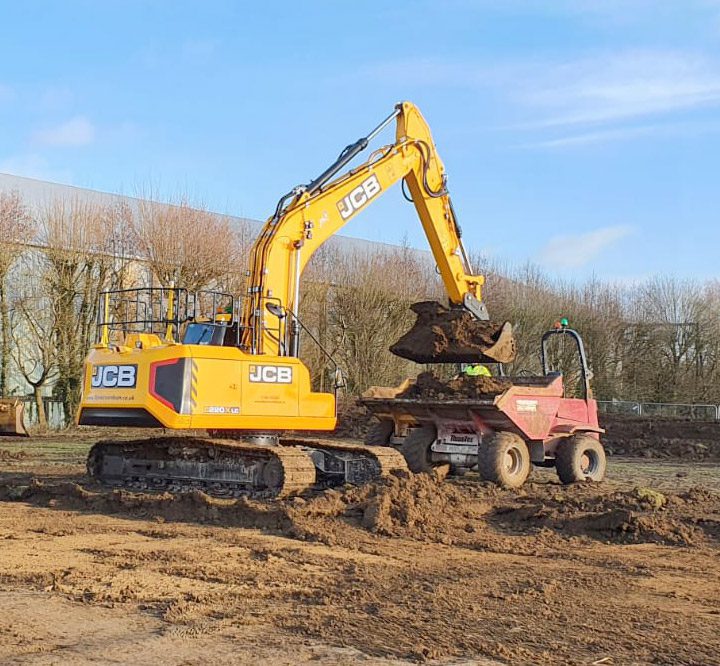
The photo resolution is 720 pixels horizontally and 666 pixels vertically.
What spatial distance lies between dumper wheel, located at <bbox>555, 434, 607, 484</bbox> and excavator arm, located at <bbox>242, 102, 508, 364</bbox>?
2.23m

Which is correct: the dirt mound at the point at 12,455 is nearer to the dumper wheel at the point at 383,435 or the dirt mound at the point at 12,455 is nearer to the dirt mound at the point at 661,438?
the dumper wheel at the point at 383,435

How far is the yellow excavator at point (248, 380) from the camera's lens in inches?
405

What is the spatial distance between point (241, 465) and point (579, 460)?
514 centimetres

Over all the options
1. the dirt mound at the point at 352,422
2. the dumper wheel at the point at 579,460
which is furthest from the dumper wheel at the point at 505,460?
the dirt mound at the point at 352,422

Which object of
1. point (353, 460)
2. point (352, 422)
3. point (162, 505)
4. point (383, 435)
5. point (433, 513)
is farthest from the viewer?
point (352, 422)

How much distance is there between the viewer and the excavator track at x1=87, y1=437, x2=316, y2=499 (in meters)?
10.5

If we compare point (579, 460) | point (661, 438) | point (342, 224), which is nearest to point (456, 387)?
point (579, 460)

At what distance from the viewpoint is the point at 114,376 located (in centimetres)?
1082

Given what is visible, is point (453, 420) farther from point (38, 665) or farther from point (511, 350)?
point (38, 665)

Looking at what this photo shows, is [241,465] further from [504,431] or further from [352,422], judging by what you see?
[352,422]

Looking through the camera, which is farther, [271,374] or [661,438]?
[661,438]

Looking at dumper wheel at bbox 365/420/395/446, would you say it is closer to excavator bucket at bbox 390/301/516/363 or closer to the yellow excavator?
excavator bucket at bbox 390/301/516/363

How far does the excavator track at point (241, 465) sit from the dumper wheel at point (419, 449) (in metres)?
1.59

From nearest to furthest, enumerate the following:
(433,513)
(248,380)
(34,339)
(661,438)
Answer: (433,513) < (248,380) < (661,438) < (34,339)
